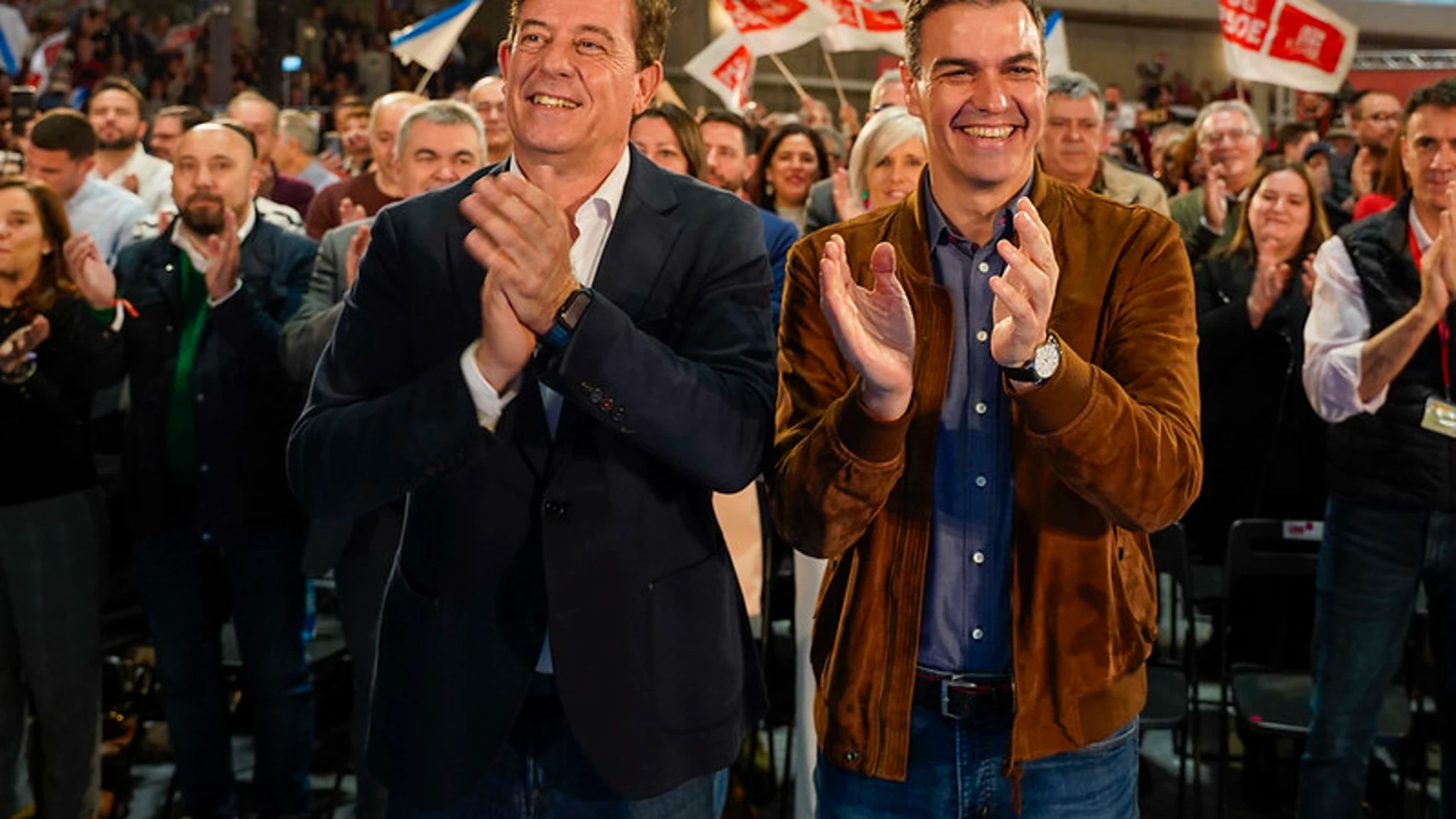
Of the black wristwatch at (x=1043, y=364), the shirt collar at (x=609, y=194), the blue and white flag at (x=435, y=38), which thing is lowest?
the black wristwatch at (x=1043, y=364)

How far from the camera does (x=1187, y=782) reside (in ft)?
16.9

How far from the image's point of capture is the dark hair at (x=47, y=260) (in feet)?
14.3

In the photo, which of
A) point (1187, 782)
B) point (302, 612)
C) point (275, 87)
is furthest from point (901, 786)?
point (275, 87)

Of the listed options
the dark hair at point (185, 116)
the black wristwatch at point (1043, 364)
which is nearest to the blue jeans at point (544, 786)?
the black wristwatch at point (1043, 364)

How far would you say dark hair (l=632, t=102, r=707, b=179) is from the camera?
4.91 metres

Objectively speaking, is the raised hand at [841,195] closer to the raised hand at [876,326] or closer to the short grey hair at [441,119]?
the short grey hair at [441,119]

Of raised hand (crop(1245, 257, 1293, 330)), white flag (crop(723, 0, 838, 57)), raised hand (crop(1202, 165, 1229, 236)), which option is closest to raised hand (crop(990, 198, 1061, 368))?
raised hand (crop(1245, 257, 1293, 330))

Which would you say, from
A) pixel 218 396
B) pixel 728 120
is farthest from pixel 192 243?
pixel 728 120

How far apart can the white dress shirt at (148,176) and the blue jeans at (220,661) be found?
349cm

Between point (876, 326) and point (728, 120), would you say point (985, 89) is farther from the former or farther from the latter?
point (728, 120)

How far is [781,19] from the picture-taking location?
8227 millimetres

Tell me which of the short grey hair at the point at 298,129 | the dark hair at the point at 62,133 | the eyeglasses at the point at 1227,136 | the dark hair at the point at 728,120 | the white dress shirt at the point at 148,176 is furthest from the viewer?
the short grey hair at the point at 298,129

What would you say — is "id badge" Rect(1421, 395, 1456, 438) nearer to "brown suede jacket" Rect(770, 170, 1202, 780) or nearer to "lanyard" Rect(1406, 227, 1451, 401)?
"lanyard" Rect(1406, 227, 1451, 401)

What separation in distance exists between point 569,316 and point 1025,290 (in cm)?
55
